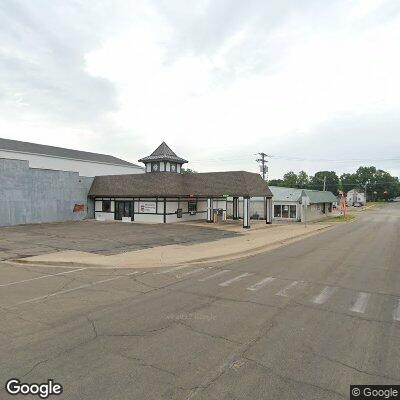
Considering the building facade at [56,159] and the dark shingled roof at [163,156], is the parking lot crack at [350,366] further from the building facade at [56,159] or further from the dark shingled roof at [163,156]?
the building facade at [56,159]

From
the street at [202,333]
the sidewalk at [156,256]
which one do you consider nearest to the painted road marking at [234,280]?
the street at [202,333]

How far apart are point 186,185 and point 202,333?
102ft

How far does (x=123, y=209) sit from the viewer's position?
38.6 m

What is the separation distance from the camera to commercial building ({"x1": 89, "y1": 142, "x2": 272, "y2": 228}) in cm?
3491

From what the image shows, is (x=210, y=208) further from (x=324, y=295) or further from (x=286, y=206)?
(x=324, y=295)

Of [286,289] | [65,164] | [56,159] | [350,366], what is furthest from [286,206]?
[350,366]

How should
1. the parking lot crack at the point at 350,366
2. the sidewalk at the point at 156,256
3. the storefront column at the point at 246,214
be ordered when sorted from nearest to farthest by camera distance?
the parking lot crack at the point at 350,366 < the sidewalk at the point at 156,256 < the storefront column at the point at 246,214

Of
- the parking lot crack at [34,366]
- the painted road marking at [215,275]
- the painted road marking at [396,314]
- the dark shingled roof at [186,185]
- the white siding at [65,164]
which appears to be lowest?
the painted road marking at [215,275]

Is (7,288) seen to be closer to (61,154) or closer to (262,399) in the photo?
(262,399)

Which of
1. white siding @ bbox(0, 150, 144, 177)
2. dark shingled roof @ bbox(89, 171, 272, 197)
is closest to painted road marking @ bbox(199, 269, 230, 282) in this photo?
dark shingled roof @ bbox(89, 171, 272, 197)

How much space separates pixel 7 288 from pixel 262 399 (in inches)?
354

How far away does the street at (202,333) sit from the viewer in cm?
498

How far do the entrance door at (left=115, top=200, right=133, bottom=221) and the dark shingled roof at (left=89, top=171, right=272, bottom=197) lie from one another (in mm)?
1163

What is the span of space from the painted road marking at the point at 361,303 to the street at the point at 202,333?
32 millimetres
